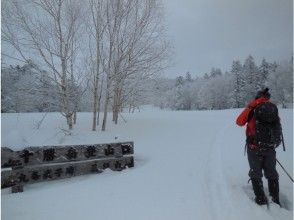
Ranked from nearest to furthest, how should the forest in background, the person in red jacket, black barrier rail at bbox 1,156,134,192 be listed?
black barrier rail at bbox 1,156,134,192 < the person in red jacket < the forest in background

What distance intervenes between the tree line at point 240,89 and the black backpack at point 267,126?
31.4 meters

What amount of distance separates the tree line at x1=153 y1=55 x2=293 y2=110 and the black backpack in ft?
103

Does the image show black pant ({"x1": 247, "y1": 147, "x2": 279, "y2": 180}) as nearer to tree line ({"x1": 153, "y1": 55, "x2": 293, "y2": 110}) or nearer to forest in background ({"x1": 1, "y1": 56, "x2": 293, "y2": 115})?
forest in background ({"x1": 1, "y1": 56, "x2": 293, "y2": 115})

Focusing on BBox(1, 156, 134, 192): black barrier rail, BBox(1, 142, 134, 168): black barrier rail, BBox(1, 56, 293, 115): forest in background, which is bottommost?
BBox(1, 156, 134, 192): black barrier rail

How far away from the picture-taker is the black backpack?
5785 millimetres

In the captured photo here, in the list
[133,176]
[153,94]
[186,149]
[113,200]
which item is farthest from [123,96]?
[113,200]

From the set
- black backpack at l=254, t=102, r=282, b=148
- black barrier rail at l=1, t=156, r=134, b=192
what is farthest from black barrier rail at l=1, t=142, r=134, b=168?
black backpack at l=254, t=102, r=282, b=148

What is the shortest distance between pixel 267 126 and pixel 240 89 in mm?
63564

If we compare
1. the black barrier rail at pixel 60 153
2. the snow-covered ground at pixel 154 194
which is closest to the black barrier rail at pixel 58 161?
the black barrier rail at pixel 60 153

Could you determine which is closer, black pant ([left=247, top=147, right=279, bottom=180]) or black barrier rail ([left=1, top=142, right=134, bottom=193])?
black barrier rail ([left=1, top=142, right=134, bottom=193])

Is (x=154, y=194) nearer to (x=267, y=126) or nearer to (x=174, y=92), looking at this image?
(x=267, y=126)

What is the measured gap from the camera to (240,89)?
6706cm

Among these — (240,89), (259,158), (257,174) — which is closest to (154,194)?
(257,174)

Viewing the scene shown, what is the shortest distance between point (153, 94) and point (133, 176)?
1598 cm
